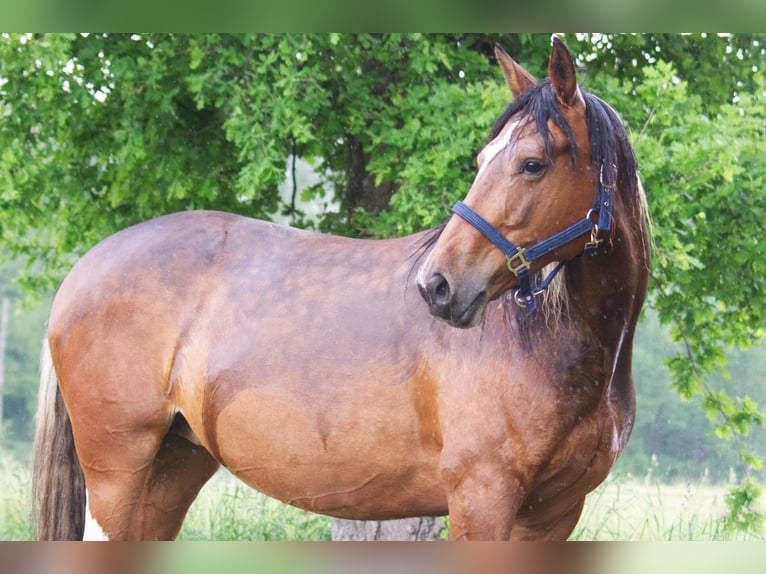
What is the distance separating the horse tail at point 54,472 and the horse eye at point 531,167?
2.24m

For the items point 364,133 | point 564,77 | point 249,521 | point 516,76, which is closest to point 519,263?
point 564,77

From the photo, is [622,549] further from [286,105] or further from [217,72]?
[217,72]

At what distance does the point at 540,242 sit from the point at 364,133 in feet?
9.73

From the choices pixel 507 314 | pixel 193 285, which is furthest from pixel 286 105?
pixel 507 314

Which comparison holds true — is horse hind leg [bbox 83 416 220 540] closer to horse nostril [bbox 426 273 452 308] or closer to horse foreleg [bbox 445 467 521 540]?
horse foreleg [bbox 445 467 521 540]

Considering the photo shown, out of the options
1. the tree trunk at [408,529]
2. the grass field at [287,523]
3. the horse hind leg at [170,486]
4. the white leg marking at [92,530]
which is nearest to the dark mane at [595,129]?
the horse hind leg at [170,486]

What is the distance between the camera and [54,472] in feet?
12.5

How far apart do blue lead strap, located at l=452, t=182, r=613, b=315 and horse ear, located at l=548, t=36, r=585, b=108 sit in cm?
28

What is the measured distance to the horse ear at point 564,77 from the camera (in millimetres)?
2648

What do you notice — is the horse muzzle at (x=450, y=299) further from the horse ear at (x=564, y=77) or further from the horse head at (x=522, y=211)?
the horse ear at (x=564, y=77)

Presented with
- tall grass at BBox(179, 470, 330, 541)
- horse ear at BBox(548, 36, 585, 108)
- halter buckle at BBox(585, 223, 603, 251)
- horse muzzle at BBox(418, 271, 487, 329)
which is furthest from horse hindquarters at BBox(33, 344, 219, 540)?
tall grass at BBox(179, 470, 330, 541)

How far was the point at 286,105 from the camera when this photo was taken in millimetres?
5012

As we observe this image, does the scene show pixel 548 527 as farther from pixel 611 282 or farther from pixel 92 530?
pixel 92 530

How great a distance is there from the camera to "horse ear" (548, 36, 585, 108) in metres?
2.65
